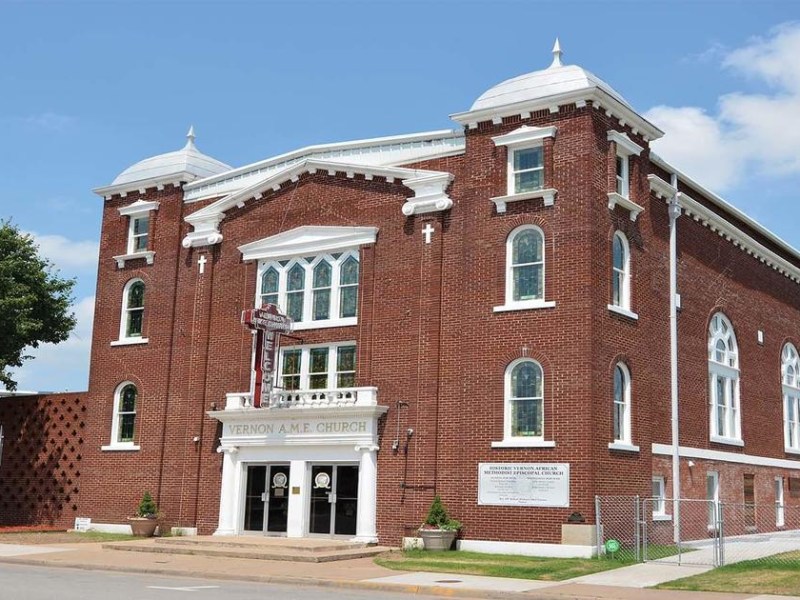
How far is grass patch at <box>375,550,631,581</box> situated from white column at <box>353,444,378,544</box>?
2156mm

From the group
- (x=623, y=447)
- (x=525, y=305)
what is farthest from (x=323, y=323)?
(x=623, y=447)

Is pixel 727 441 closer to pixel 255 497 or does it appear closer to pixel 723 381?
pixel 723 381

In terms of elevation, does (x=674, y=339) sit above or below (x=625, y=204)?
below

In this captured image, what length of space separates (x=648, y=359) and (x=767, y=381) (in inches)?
442

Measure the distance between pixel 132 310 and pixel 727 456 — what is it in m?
20.8

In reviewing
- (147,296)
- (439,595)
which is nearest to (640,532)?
(439,595)

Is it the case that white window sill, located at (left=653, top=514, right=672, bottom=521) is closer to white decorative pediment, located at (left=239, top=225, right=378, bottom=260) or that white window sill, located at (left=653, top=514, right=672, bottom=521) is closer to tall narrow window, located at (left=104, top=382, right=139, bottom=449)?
white decorative pediment, located at (left=239, top=225, right=378, bottom=260)

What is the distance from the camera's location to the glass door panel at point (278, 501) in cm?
2977

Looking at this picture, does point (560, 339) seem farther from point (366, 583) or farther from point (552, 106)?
point (366, 583)

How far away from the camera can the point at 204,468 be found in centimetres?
3166

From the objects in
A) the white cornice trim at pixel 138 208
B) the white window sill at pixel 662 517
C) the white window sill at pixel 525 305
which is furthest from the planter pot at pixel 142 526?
the white window sill at pixel 662 517

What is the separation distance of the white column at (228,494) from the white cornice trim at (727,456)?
1252cm

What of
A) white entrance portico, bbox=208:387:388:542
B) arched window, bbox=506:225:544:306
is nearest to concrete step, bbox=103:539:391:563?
white entrance portico, bbox=208:387:388:542

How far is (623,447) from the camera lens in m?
26.4
